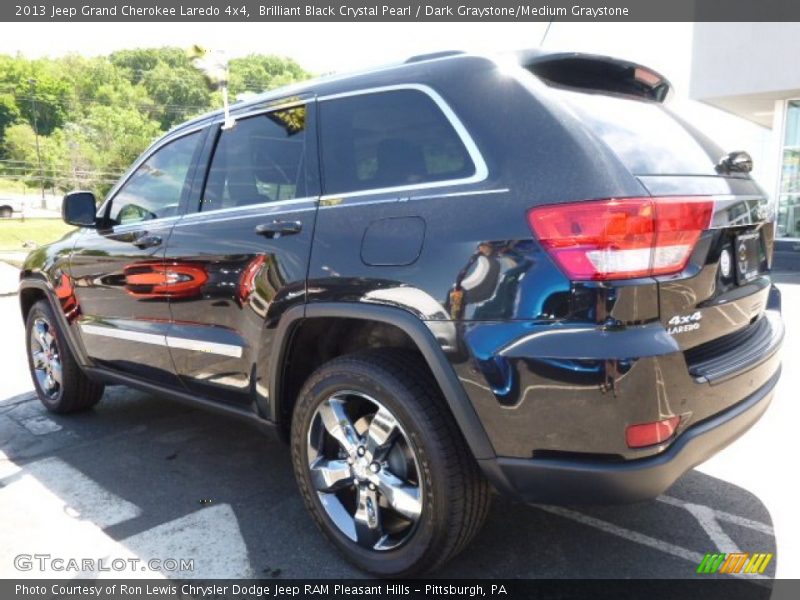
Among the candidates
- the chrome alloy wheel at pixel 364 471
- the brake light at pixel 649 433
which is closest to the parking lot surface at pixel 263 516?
the chrome alloy wheel at pixel 364 471

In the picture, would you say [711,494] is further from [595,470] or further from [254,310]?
[254,310]

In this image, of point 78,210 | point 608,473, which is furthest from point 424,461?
point 78,210

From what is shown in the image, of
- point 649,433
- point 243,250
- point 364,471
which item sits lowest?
point 364,471

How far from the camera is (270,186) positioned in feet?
9.52

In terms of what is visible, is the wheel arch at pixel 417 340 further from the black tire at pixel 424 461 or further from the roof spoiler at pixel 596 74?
the roof spoiler at pixel 596 74

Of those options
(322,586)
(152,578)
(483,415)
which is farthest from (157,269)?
(483,415)

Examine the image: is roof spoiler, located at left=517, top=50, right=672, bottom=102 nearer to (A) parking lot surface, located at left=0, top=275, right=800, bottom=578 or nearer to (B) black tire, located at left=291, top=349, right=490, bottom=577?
(B) black tire, located at left=291, top=349, right=490, bottom=577

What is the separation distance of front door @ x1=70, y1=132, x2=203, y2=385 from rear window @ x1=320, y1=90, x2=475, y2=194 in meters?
1.10

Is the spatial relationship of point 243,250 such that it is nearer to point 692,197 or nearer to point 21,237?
point 692,197

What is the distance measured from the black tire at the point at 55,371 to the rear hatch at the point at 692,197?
3.59 m

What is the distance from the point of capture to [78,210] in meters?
3.79

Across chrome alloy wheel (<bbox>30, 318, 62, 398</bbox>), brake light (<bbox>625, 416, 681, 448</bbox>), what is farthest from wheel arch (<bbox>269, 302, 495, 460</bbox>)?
chrome alloy wheel (<bbox>30, 318, 62, 398</bbox>)

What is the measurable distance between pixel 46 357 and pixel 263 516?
8.42 feet

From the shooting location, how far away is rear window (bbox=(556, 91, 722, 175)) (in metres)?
2.06
